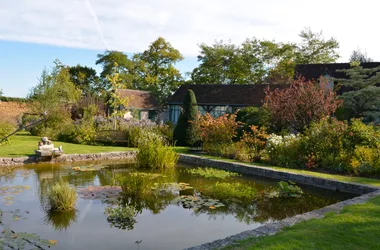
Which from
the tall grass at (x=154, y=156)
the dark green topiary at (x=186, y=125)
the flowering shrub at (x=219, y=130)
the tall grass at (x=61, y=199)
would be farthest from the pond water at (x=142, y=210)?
the dark green topiary at (x=186, y=125)

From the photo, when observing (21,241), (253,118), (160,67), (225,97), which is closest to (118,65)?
(160,67)

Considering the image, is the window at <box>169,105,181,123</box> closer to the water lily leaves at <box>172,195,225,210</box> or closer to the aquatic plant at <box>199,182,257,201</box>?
the aquatic plant at <box>199,182,257,201</box>

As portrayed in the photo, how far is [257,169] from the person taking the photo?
10953 millimetres

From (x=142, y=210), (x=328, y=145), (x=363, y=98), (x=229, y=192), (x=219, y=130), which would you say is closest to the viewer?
(x=142, y=210)

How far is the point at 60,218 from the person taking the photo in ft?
20.4

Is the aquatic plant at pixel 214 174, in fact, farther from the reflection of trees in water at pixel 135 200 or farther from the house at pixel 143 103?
the house at pixel 143 103

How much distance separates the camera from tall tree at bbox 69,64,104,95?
156 ft

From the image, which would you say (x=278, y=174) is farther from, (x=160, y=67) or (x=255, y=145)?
(x=160, y=67)

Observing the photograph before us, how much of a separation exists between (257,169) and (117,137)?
345 inches

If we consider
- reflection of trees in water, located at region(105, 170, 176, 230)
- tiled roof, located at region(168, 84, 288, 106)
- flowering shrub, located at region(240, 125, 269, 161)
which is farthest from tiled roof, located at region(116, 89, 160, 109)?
reflection of trees in water, located at region(105, 170, 176, 230)

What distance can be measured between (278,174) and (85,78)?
43021mm

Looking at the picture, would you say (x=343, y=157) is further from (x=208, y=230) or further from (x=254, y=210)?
(x=208, y=230)

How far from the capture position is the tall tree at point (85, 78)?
47688 millimetres

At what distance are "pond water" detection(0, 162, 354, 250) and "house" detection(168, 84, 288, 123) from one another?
17.3 m
